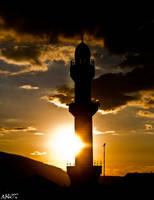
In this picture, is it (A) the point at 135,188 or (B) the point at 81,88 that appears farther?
(A) the point at 135,188

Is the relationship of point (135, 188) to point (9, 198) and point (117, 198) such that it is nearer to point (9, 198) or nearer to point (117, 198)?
point (117, 198)

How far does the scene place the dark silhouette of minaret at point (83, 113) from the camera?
147ft

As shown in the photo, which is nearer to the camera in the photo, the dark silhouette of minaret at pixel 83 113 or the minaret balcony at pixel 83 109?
the dark silhouette of minaret at pixel 83 113

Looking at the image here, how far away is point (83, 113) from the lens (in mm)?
45594

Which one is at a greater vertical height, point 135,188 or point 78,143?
point 78,143

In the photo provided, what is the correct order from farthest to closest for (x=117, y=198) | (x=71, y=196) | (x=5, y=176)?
(x=5, y=176) → (x=117, y=198) → (x=71, y=196)

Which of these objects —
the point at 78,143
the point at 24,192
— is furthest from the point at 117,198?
the point at 24,192

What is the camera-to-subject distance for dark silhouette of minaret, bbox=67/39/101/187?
44800 mm

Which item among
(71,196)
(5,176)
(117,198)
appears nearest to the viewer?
(71,196)

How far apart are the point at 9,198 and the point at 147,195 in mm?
21726

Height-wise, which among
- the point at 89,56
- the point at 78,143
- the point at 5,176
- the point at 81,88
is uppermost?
the point at 89,56

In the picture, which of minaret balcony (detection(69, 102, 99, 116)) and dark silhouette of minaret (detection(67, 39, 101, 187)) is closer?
dark silhouette of minaret (detection(67, 39, 101, 187))

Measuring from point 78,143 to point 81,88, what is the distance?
8.44 metres

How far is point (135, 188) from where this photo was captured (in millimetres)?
50938
